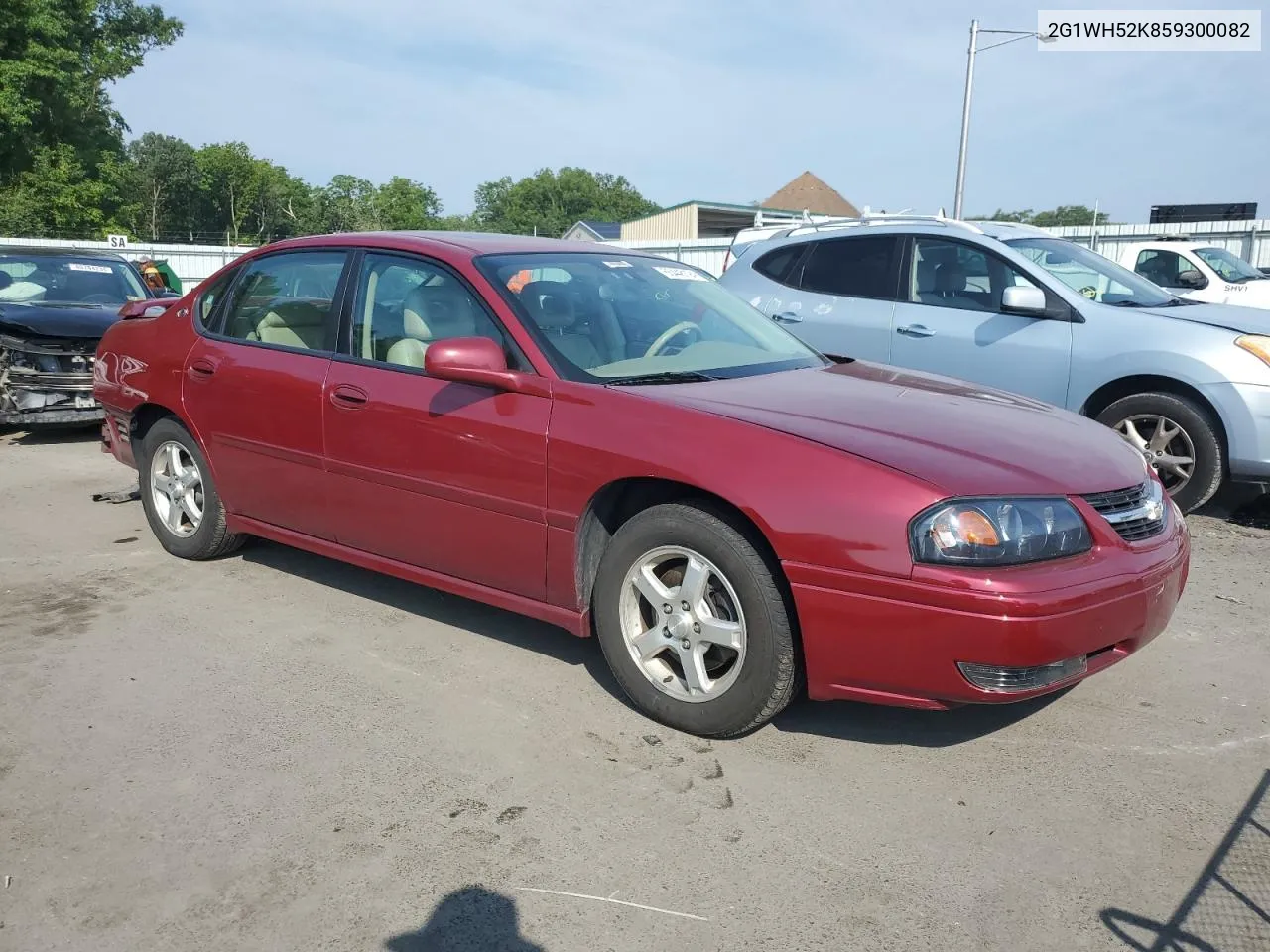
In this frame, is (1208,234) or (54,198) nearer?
(1208,234)

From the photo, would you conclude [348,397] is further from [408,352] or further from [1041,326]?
[1041,326]

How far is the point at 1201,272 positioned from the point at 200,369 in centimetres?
1268

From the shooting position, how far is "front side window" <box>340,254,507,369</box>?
13.5 ft

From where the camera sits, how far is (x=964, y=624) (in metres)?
2.89

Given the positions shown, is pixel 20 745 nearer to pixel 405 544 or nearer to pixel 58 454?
pixel 405 544

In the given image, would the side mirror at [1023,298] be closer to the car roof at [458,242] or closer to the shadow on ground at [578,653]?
the car roof at [458,242]

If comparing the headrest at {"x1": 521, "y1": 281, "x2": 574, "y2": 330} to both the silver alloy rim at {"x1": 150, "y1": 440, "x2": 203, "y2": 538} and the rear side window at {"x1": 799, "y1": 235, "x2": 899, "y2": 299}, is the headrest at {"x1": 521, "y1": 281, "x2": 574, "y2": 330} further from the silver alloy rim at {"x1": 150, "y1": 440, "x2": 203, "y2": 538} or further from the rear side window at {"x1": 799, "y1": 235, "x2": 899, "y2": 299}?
the rear side window at {"x1": 799, "y1": 235, "x2": 899, "y2": 299}

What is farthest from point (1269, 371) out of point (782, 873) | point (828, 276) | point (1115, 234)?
point (1115, 234)

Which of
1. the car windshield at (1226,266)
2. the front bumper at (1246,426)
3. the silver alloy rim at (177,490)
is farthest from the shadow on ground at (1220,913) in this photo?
the car windshield at (1226,266)

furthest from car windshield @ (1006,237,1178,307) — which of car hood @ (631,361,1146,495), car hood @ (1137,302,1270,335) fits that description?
Result: car hood @ (631,361,1146,495)

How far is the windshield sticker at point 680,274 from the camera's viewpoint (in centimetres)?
471

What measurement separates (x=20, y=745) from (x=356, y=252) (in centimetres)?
225

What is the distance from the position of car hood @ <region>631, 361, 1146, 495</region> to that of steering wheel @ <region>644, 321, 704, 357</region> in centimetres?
36

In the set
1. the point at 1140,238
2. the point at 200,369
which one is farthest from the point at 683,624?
the point at 1140,238
